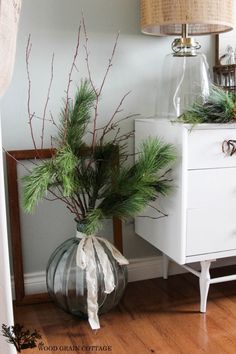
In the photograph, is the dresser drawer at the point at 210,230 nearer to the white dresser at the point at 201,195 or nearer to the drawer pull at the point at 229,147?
the white dresser at the point at 201,195

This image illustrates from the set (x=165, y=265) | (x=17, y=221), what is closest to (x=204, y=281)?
(x=165, y=265)

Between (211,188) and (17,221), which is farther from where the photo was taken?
(17,221)

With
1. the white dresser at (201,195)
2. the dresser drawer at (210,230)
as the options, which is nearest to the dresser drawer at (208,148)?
the white dresser at (201,195)

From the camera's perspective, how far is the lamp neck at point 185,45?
5.62ft

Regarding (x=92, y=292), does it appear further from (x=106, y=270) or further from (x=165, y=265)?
(x=165, y=265)

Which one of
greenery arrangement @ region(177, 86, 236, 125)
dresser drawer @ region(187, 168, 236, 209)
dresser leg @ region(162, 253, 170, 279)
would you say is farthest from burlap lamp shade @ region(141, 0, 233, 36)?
dresser leg @ region(162, 253, 170, 279)

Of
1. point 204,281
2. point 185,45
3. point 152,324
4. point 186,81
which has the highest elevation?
point 185,45

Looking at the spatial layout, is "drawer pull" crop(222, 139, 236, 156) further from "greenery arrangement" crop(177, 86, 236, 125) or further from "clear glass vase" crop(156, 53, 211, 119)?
"clear glass vase" crop(156, 53, 211, 119)

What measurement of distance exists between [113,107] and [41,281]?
0.86 metres

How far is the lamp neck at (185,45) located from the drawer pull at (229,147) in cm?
46

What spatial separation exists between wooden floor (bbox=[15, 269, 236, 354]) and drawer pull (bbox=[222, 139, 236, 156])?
2.22ft

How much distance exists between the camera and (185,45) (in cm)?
172

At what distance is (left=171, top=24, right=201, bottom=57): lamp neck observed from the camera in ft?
5.62

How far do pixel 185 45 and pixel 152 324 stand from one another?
46.0 inches
